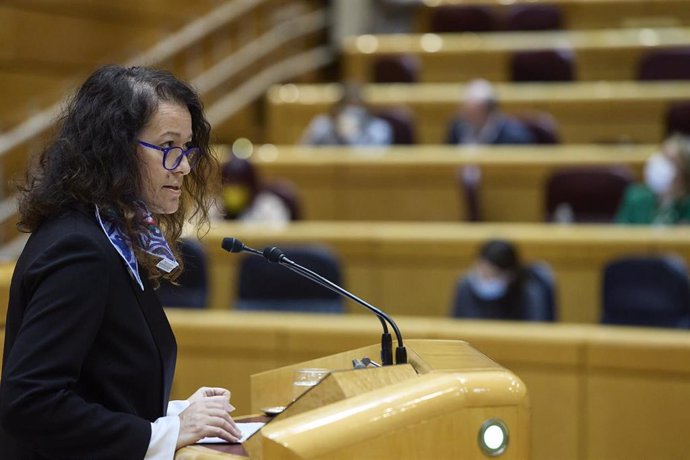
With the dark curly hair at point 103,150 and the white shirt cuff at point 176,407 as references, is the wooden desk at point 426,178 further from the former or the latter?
the dark curly hair at point 103,150

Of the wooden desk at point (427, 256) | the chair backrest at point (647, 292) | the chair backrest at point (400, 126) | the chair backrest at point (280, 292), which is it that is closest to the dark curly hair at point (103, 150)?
the chair backrest at point (280, 292)

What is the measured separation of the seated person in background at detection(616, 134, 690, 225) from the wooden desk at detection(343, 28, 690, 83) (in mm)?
2052

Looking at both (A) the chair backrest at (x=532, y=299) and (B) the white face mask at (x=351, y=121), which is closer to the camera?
(A) the chair backrest at (x=532, y=299)

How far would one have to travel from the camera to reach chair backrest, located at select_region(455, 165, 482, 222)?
4.89m

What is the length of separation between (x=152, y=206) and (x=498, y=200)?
3765mm

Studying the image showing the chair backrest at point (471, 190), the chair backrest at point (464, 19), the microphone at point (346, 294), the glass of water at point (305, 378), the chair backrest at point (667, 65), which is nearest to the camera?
the microphone at point (346, 294)

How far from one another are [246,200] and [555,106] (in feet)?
6.44

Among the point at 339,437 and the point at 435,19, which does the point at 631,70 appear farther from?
the point at 339,437

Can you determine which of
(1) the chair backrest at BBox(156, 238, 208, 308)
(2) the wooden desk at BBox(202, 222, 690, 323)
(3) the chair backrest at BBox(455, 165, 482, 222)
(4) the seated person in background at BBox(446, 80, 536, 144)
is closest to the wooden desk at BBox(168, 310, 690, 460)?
(1) the chair backrest at BBox(156, 238, 208, 308)

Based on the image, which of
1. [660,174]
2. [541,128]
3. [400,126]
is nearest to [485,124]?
[541,128]

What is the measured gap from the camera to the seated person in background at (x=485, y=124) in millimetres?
5418

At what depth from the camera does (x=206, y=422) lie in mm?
1381

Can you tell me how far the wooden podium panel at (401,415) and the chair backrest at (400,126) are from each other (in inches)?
174

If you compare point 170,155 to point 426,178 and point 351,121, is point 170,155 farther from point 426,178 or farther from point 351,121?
point 351,121
